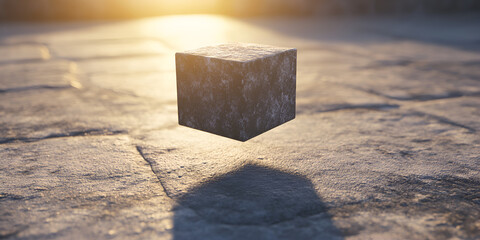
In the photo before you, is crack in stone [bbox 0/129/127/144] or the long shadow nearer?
the long shadow

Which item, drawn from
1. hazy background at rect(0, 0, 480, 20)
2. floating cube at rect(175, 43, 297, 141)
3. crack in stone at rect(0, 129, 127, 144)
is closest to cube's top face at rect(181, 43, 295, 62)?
floating cube at rect(175, 43, 297, 141)

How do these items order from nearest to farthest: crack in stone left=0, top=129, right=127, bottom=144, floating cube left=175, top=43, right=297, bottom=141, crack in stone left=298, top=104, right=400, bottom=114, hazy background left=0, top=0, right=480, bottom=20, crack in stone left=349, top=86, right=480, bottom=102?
floating cube left=175, top=43, right=297, bottom=141 → crack in stone left=0, top=129, right=127, bottom=144 → crack in stone left=298, top=104, right=400, bottom=114 → crack in stone left=349, top=86, right=480, bottom=102 → hazy background left=0, top=0, right=480, bottom=20

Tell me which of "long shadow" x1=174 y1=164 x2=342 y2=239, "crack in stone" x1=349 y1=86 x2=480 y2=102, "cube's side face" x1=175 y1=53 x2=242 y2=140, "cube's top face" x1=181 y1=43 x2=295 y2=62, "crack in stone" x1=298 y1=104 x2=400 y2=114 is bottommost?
"long shadow" x1=174 y1=164 x2=342 y2=239

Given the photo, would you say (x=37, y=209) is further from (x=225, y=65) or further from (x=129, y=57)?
(x=129, y=57)

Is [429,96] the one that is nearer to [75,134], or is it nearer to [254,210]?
[254,210]

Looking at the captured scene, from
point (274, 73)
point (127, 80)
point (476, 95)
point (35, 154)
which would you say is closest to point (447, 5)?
point (476, 95)

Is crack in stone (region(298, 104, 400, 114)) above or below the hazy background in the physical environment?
below

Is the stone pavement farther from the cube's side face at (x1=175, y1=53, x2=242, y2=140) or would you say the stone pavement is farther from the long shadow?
the cube's side face at (x1=175, y1=53, x2=242, y2=140)

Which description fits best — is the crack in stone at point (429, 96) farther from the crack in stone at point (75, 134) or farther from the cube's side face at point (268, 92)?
the crack in stone at point (75, 134)
